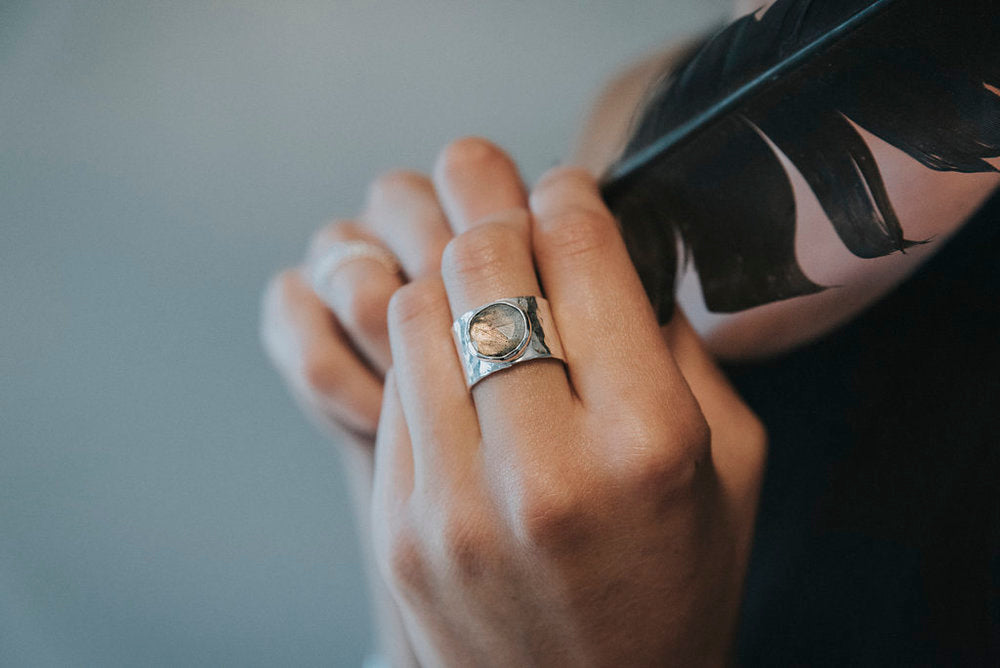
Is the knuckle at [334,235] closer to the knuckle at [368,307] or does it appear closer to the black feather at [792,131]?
the knuckle at [368,307]

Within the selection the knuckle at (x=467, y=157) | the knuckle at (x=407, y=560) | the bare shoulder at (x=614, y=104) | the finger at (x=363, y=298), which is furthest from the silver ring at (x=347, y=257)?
the bare shoulder at (x=614, y=104)

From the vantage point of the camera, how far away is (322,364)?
77 cm

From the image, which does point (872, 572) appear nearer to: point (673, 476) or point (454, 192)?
point (673, 476)

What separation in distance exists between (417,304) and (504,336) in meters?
0.11

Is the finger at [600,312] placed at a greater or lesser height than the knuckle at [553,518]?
greater

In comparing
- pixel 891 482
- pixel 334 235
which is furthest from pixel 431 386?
pixel 891 482

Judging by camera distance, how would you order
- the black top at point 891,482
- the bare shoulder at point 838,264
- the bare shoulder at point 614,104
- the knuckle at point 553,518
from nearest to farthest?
1. the knuckle at point 553,518
2. the bare shoulder at point 838,264
3. the black top at point 891,482
4. the bare shoulder at point 614,104

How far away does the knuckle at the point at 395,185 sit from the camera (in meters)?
0.81

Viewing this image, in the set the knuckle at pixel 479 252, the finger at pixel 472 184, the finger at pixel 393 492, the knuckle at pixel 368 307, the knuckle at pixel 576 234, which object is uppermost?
the finger at pixel 472 184

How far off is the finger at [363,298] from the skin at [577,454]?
0.15 metres

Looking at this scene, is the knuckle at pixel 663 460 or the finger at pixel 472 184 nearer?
the knuckle at pixel 663 460

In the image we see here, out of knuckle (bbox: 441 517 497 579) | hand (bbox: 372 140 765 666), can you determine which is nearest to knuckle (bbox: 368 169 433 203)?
hand (bbox: 372 140 765 666)

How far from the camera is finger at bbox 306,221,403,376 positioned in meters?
0.74

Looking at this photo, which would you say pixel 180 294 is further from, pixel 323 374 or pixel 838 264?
pixel 838 264
